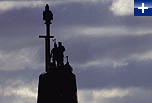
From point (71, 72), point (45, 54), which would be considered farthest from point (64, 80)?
point (45, 54)

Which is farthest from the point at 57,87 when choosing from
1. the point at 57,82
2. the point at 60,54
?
the point at 60,54

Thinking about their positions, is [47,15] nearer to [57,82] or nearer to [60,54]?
[60,54]

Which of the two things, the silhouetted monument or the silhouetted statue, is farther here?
the silhouetted statue

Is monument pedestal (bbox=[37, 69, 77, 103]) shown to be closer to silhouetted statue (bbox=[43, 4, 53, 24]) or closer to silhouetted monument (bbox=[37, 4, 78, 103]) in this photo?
silhouetted monument (bbox=[37, 4, 78, 103])

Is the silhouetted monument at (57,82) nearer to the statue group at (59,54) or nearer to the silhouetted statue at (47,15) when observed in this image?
the statue group at (59,54)

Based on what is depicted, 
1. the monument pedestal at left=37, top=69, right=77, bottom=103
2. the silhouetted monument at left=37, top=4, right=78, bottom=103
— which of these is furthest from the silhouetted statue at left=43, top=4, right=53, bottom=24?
the monument pedestal at left=37, top=69, right=77, bottom=103

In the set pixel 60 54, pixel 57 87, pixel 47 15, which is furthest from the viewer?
pixel 47 15

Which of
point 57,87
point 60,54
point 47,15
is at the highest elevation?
point 47,15

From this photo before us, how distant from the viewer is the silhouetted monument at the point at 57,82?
3378 cm

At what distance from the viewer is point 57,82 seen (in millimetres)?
34125

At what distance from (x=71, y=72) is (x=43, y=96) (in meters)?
2.44

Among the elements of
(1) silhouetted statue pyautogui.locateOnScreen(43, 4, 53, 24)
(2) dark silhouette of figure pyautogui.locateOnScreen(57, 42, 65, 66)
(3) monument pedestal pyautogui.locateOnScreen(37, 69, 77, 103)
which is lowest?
(3) monument pedestal pyautogui.locateOnScreen(37, 69, 77, 103)

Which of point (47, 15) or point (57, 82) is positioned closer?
point (57, 82)

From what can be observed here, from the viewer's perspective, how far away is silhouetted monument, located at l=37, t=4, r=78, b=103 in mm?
33781
